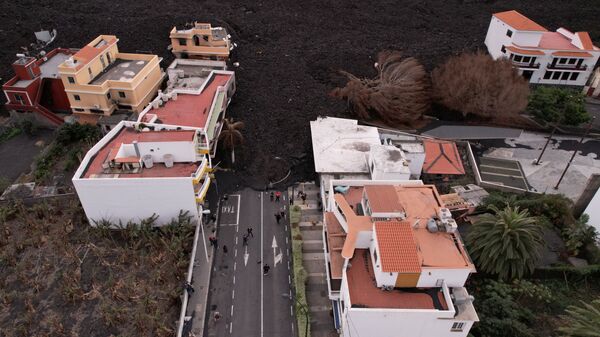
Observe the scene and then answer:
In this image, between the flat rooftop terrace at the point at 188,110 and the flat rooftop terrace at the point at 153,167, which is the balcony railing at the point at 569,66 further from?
the flat rooftop terrace at the point at 153,167

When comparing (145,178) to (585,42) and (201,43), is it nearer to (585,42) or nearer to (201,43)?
(201,43)

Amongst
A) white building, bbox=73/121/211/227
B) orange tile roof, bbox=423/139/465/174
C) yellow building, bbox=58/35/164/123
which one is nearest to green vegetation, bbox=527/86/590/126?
orange tile roof, bbox=423/139/465/174

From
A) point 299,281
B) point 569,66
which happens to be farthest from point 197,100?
point 569,66

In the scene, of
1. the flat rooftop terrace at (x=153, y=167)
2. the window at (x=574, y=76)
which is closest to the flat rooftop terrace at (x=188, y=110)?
the flat rooftop terrace at (x=153, y=167)

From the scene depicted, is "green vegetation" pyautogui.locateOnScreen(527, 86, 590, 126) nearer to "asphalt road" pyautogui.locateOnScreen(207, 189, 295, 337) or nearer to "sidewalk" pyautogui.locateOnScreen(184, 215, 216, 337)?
"asphalt road" pyautogui.locateOnScreen(207, 189, 295, 337)

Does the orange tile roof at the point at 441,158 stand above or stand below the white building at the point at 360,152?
below

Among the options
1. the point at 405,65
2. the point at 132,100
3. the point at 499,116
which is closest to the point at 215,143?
the point at 132,100

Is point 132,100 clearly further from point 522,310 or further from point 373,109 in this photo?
point 522,310
